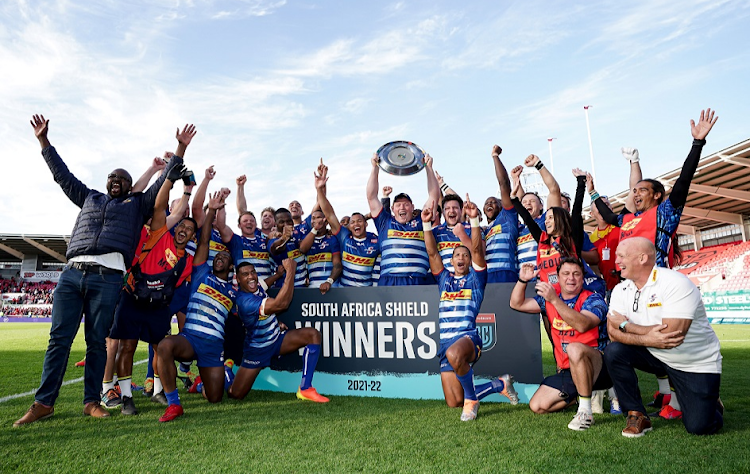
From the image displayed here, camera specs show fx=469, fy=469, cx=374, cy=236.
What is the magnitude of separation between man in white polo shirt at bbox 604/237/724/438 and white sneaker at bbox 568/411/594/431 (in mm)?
267

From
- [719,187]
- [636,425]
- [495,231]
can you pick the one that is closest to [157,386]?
[495,231]

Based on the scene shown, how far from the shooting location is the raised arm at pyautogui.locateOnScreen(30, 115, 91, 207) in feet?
14.3

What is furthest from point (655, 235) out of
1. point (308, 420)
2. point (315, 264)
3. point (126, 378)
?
point (126, 378)

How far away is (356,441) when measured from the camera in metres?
3.42

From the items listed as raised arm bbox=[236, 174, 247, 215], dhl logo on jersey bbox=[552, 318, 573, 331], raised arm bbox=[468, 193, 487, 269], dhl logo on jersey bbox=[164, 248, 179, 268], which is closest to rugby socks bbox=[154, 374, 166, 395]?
dhl logo on jersey bbox=[164, 248, 179, 268]

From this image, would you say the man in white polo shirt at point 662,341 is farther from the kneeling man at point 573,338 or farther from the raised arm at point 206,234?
the raised arm at point 206,234

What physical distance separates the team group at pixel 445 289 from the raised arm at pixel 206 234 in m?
0.02

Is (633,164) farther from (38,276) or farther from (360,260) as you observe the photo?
(38,276)

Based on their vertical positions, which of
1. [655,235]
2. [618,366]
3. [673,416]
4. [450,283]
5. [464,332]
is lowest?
[673,416]

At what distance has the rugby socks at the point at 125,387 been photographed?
4.47 meters

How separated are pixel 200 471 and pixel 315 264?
3767 millimetres

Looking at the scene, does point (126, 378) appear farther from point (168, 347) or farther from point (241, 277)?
point (241, 277)

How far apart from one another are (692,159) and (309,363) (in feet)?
13.9

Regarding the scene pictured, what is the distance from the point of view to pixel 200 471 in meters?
2.86
